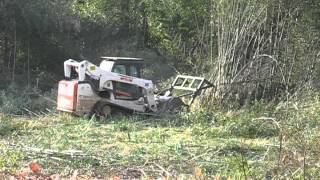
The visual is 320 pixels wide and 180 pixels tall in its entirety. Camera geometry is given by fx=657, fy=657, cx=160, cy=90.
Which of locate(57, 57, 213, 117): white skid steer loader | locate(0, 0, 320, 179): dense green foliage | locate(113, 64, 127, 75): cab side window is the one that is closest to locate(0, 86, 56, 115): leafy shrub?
locate(0, 0, 320, 179): dense green foliage

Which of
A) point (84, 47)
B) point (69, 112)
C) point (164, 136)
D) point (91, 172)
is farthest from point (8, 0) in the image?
point (91, 172)

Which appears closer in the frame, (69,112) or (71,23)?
(69,112)

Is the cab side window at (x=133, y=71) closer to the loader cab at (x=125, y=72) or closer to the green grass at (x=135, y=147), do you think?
the loader cab at (x=125, y=72)

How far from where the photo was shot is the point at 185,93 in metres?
15.0

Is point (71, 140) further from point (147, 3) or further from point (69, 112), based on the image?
point (147, 3)

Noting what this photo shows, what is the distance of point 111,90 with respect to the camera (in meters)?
14.2

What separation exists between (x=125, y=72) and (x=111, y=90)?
22.3 inches

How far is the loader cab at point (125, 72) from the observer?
14352mm

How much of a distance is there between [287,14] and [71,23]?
10.0 metres

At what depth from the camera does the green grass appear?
24.0ft

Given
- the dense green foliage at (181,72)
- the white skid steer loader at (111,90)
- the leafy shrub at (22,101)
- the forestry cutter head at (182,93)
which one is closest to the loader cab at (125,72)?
the white skid steer loader at (111,90)

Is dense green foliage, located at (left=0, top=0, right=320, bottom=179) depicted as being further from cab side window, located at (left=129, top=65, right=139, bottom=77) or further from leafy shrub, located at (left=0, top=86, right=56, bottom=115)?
cab side window, located at (left=129, top=65, right=139, bottom=77)

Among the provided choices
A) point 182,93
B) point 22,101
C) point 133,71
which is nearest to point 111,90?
point 133,71

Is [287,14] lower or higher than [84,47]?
→ higher
